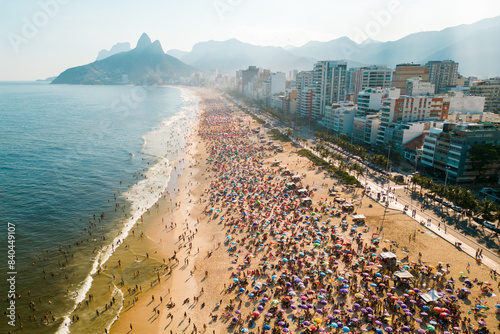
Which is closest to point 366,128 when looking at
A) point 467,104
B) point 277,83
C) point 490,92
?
point 467,104

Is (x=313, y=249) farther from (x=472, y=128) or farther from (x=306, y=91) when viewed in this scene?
(x=306, y=91)

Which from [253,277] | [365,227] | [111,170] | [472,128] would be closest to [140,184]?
[111,170]

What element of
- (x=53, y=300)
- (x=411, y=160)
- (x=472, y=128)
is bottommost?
(x=53, y=300)

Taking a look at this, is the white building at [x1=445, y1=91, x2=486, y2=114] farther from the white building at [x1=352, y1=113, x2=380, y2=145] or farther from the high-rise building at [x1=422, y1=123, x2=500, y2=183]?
the high-rise building at [x1=422, y1=123, x2=500, y2=183]

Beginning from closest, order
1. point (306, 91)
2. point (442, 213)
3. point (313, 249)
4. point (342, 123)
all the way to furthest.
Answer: point (313, 249)
point (442, 213)
point (342, 123)
point (306, 91)

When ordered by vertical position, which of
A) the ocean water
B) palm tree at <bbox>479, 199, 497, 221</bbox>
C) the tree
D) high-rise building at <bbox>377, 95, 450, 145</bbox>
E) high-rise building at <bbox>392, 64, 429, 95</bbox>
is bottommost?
the ocean water

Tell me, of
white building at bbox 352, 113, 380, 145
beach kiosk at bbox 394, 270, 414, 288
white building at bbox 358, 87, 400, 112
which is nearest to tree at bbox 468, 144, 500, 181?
white building at bbox 352, 113, 380, 145

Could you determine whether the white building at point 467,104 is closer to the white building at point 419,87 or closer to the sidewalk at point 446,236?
the white building at point 419,87
